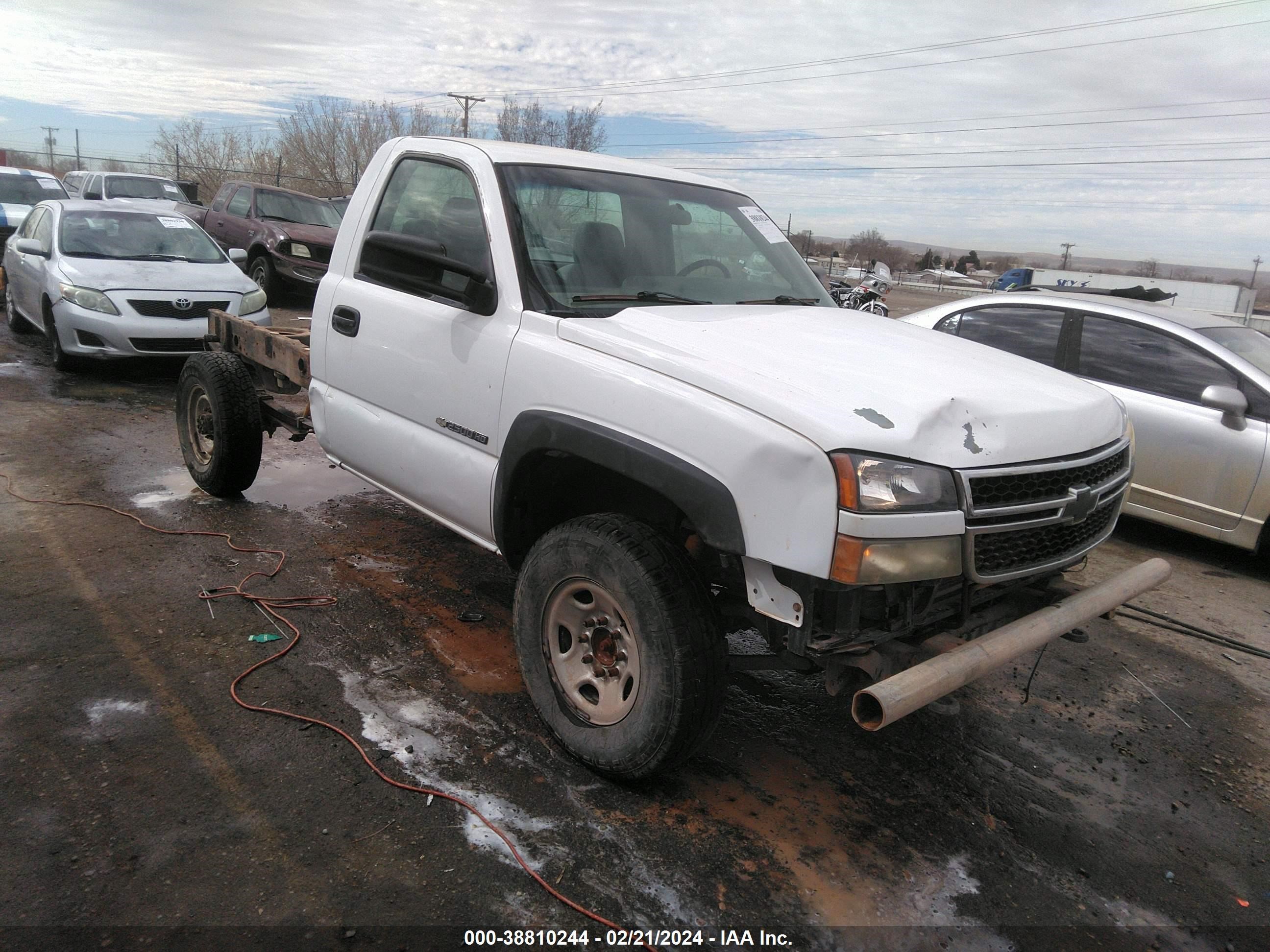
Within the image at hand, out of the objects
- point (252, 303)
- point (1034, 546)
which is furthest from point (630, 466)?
point (252, 303)

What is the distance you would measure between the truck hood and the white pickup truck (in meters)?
0.01

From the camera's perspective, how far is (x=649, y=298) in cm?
338

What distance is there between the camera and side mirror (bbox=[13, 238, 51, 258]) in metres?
8.76

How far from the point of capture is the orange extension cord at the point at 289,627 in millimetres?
2504

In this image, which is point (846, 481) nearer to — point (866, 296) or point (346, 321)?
point (346, 321)

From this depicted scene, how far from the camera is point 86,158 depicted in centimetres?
3972

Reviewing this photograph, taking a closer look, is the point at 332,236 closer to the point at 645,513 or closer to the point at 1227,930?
the point at 645,513

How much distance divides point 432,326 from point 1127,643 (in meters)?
3.84

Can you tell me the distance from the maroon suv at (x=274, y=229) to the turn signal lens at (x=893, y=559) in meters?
12.1

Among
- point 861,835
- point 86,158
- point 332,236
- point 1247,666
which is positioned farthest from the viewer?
point 86,158

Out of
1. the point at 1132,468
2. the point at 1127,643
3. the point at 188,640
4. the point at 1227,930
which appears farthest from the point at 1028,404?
the point at 188,640

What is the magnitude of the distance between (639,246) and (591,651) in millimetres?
1618

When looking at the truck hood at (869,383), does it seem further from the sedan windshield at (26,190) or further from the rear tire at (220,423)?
the sedan windshield at (26,190)

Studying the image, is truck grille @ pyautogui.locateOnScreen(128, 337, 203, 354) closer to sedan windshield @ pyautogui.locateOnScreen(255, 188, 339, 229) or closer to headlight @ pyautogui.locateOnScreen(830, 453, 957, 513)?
sedan windshield @ pyautogui.locateOnScreen(255, 188, 339, 229)
